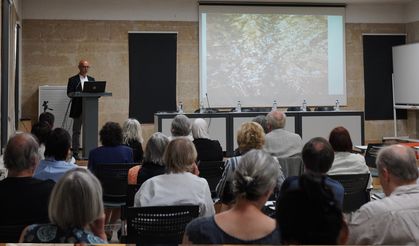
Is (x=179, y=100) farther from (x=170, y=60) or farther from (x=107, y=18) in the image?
(x=107, y=18)

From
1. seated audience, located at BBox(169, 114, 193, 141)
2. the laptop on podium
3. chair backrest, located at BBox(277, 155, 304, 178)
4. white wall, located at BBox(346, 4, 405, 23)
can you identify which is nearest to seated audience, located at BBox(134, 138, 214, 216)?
chair backrest, located at BBox(277, 155, 304, 178)

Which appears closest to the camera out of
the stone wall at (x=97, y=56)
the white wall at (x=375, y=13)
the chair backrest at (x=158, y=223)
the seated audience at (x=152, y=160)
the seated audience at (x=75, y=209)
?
the seated audience at (x=75, y=209)

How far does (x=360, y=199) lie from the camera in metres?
3.57

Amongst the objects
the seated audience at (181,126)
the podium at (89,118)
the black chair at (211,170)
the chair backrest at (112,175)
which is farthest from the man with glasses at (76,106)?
the black chair at (211,170)

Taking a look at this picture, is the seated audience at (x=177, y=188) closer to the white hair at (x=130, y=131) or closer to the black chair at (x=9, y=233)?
the black chair at (x=9, y=233)

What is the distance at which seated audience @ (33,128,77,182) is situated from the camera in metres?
3.32

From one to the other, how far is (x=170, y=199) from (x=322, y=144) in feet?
3.28

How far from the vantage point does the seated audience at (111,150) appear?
14.4 feet

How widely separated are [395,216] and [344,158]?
166 cm

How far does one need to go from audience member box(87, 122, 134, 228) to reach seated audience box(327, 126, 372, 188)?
183 centimetres

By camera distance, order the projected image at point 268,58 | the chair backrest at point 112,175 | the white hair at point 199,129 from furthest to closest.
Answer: the projected image at point 268,58 → the white hair at point 199,129 → the chair backrest at point 112,175

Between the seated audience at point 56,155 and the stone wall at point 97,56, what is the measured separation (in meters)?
7.07

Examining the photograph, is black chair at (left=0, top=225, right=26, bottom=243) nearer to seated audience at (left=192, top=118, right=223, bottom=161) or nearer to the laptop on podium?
seated audience at (left=192, top=118, right=223, bottom=161)

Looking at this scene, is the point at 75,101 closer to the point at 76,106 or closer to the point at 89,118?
the point at 76,106
